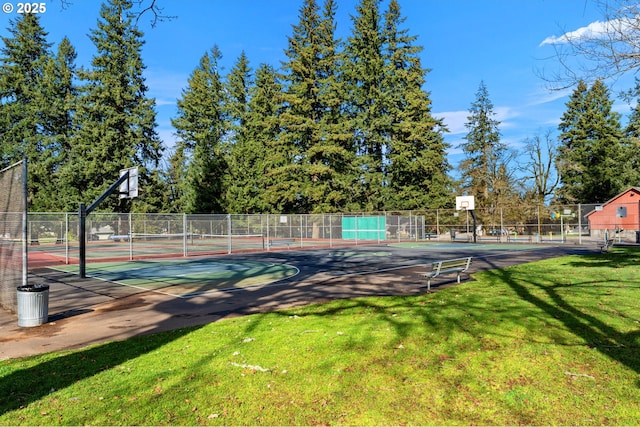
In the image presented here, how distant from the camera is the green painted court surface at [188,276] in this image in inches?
489

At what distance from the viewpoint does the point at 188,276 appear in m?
15.1

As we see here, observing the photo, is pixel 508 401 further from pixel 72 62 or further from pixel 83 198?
pixel 72 62

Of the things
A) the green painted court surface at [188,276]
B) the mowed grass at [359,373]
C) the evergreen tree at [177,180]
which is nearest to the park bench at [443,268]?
the mowed grass at [359,373]

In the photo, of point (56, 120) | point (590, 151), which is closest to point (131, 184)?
point (56, 120)

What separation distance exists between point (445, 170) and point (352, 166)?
52.9ft

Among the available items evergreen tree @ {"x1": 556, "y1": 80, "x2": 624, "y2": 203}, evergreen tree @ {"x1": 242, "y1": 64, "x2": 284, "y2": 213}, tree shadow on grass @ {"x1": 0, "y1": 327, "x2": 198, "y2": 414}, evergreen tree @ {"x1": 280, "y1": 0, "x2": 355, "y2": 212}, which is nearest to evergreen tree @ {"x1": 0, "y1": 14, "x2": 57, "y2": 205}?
evergreen tree @ {"x1": 242, "y1": 64, "x2": 284, "y2": 213}

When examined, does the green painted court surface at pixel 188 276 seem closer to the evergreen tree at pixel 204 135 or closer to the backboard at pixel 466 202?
the backboard at pixel 466 202

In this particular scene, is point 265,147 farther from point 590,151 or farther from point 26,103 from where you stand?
point 590,151

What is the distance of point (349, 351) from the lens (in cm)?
558

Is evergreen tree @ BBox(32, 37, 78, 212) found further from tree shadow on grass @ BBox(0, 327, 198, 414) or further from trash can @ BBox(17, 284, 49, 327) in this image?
tree shadow on grass @ BBox(0, 327, 198, 414)

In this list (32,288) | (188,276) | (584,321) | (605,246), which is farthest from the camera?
(605,246)

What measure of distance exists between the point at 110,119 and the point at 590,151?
2644 inches

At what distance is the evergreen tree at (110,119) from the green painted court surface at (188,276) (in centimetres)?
3086

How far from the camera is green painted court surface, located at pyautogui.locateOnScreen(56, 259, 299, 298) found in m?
12.4
